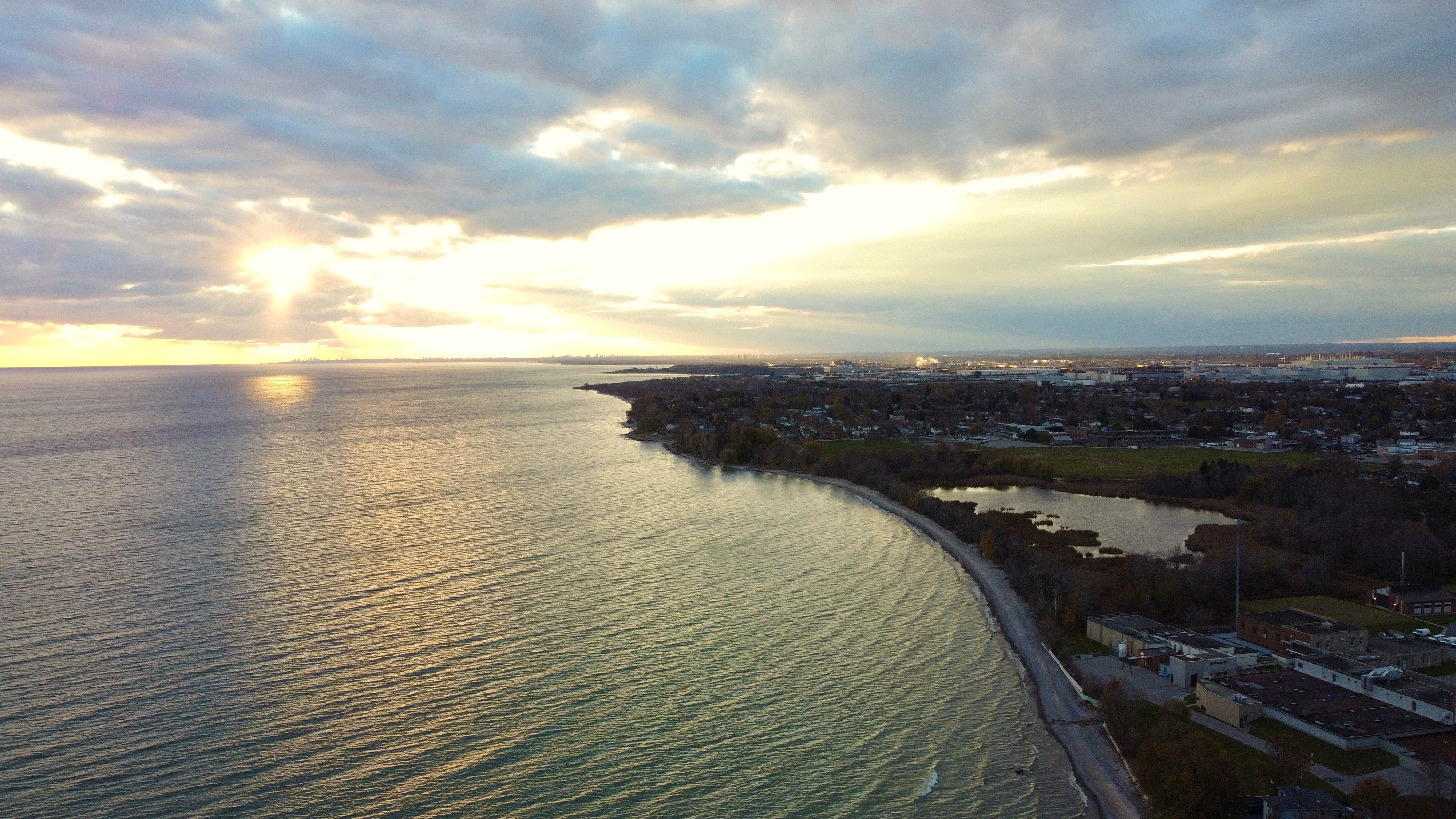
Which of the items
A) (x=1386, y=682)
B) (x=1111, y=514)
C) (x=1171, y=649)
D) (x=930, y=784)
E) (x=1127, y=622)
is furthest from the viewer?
(x=1111, y=514)

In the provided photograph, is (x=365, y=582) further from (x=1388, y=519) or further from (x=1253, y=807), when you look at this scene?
(x=1388, y=519)

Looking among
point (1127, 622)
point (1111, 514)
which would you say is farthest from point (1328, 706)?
point (1111, 514)

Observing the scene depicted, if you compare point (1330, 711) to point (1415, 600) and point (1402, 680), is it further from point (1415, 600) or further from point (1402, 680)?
point (1415, 600)

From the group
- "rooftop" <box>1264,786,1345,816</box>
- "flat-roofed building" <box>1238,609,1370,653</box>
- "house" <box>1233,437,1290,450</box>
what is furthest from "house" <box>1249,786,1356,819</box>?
"house" <box>1233,437,1290,450</box>

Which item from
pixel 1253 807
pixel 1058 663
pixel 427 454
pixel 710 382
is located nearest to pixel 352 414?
pixel 427 454

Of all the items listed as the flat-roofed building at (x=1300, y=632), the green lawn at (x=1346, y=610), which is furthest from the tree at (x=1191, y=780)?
the green lawn at (x=1346, y=610)

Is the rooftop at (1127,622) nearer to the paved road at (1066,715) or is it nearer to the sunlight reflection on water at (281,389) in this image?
the paved road at (1066,715)
